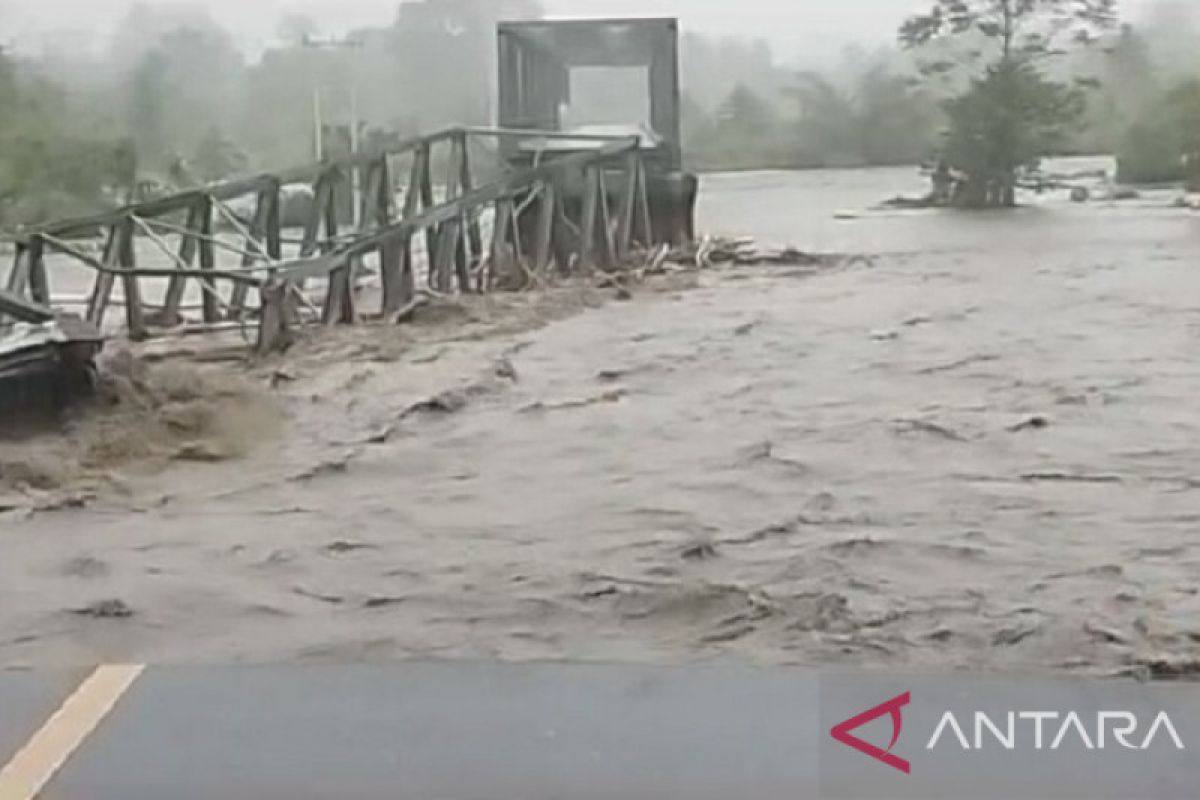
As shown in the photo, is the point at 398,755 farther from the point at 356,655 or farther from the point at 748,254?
the point at 748,254

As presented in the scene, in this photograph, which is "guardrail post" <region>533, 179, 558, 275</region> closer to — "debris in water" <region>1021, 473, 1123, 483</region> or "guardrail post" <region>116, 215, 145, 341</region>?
"guardrail post" <region>116, 215, 145, 341</region>

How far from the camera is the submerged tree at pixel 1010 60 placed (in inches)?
146

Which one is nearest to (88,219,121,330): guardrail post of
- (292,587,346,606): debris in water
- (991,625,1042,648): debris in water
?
(292,587,346,606): debris in water

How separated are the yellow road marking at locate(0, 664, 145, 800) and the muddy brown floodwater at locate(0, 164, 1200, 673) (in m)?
0.15

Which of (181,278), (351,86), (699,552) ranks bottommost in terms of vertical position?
(699,552)

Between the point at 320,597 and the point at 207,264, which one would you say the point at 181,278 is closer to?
the point at 207,264

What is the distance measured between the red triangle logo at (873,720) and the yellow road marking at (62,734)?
600 mm

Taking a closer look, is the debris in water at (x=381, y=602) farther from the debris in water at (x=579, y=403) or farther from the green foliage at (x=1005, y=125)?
the green foliage at (x=1005, y=125)

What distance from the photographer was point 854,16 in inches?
143

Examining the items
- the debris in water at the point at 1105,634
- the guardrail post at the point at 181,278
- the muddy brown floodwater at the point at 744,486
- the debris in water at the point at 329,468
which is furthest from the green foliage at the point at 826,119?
the debris in water at the point at 1105,634

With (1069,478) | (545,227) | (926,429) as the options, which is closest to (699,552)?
(1069,478)

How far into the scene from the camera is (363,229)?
15.9ft

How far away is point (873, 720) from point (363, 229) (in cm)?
346

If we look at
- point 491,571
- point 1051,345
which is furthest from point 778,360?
point 491,571
